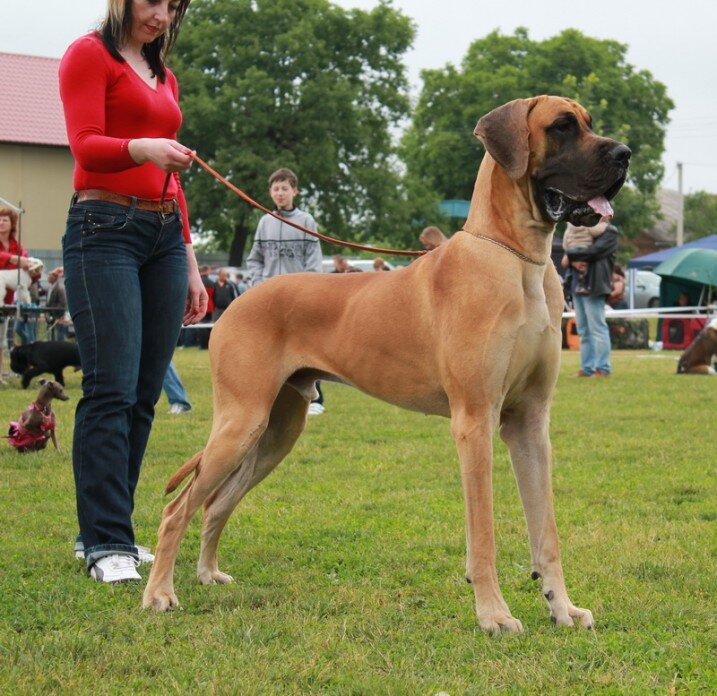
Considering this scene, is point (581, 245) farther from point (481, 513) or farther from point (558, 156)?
point (481, 513)

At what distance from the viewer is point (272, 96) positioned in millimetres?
39250

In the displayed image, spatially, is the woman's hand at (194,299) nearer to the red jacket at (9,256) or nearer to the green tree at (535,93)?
the red jacket at (9,256)

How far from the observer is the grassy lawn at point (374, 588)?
321 centimetres

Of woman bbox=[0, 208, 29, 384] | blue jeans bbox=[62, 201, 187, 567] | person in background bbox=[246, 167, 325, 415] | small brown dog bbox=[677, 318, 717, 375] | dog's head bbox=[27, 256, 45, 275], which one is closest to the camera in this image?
blue jeans bbox=[62, 201, 187, 567]

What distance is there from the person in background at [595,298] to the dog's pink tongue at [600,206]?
33.3 ft

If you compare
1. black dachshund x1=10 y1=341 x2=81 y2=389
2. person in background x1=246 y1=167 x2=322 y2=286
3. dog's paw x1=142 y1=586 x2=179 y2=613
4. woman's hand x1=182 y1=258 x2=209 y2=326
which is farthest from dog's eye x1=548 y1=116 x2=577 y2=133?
black dachshund x1=10 y1=341 x2=81 y2=389

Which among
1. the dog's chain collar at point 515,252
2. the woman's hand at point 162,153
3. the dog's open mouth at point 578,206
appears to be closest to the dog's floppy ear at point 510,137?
the dog's open mouth at point 578,206

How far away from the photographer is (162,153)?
154 inches

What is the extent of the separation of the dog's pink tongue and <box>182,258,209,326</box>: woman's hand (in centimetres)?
215

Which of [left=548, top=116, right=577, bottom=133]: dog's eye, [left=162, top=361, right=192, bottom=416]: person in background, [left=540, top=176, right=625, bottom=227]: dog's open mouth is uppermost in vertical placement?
[left=548, top=116, right=577, bottom=133]: dog's eye

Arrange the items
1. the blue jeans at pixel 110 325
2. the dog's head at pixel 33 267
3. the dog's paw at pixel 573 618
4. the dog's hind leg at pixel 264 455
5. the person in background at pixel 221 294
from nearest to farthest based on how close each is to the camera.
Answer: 1. the dog's paw at pixel 573 618
2. the blue jeans at pixel 110 325
3. the dog's hind leg at pixel 264 455
4. the dog's head at pixel 33 267
5. the person in background at pixel 221 294

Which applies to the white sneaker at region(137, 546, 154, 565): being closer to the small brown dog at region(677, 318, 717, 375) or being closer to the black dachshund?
the black dachshund

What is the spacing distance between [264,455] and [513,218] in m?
1.61

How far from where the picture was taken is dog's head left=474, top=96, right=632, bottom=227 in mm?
3523
